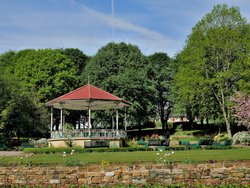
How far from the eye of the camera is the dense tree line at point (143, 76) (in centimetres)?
4103

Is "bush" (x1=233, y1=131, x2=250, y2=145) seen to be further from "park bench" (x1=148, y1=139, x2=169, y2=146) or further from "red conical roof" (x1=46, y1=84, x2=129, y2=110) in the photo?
"red conical roof" (x1=46, y1=84, x2=129, y2=110)

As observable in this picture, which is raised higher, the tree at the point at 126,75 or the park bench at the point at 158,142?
the tree at the point at 126,75

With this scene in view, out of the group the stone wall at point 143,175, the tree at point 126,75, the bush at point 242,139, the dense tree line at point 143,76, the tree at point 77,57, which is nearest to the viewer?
the stone wall at point 143,175

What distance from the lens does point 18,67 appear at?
173 feet

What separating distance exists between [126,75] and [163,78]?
11364 millimetres

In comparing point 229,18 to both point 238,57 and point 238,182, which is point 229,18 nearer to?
point 238,57

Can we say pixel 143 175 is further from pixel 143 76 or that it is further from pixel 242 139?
pixel 143 76

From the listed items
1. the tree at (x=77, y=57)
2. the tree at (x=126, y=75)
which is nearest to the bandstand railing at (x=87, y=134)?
the tree at (x=126, y=75)

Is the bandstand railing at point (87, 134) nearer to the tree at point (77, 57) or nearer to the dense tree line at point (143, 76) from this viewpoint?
the dense tree line at point (143, 76)

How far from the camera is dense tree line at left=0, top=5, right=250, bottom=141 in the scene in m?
41.0

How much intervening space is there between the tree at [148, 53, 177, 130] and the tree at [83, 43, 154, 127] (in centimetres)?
384

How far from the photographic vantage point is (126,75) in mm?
48469

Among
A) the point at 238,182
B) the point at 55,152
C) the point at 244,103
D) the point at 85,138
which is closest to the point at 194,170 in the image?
the point at 238,182

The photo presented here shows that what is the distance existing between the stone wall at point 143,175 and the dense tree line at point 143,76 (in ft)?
88.5
